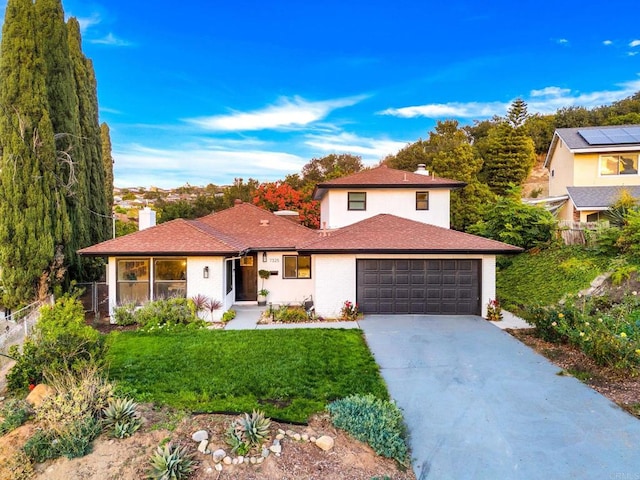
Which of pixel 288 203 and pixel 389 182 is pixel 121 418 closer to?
pixel 389 182

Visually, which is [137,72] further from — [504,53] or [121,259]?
[504,53]

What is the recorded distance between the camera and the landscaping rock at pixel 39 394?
5.23 metres

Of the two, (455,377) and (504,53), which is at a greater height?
(504,53)

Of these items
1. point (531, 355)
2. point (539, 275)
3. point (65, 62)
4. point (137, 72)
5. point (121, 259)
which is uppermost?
point (137, 72)

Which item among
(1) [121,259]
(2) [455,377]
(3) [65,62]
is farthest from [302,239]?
(3) [65,62]

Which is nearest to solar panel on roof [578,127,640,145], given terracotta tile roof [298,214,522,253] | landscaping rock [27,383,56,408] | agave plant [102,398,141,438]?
terracotta tile roof [298,214,522,253]

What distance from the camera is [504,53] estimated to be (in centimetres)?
1791

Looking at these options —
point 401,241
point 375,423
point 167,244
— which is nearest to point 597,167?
point 401,241

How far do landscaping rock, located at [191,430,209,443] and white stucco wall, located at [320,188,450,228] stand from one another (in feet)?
40.3

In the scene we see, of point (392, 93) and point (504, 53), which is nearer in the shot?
point (504, 53)

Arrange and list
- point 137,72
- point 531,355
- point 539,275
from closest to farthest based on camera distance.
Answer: point 531,355, point 539,275, point 137,72

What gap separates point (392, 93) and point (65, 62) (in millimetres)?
16388

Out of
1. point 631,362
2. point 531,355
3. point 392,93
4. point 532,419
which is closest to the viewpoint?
point 532,419

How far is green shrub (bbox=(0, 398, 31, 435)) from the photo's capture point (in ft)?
15.7
